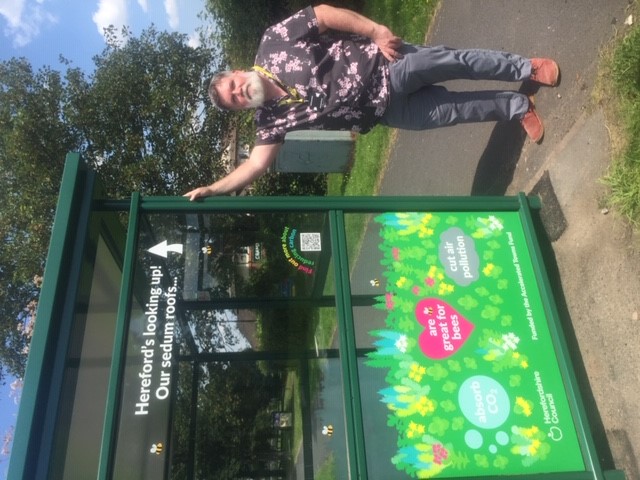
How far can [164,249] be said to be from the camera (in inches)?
154

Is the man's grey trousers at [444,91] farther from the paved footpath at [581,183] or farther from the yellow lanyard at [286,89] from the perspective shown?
the yellow lanyard at [286,89]

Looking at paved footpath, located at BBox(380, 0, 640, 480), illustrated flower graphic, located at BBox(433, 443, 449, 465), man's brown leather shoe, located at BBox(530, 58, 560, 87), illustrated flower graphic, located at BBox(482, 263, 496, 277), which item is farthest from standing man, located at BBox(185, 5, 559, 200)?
illustrated flower graphic, located at BBox(433, 443, 449, 465)

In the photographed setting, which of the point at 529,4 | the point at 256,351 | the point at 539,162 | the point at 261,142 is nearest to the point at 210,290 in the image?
the point at 256,351

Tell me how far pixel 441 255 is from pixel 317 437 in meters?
1.66

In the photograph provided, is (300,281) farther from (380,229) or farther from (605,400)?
(605,400)

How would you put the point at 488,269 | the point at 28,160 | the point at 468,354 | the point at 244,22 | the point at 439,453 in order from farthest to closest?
the point at 244,22, the point at 28,160, the point at 488,269, the point at 468,354, the point at 439,453

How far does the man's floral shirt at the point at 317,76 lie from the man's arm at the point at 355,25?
8cm

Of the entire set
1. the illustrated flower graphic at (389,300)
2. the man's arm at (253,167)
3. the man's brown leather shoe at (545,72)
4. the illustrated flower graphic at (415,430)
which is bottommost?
the illustrated flower graphic at (415,430)

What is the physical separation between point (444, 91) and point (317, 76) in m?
1.14

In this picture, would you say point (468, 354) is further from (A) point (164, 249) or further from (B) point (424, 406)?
(A) point (164, 249)

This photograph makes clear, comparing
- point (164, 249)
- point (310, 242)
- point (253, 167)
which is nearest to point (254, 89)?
point (253, 167)

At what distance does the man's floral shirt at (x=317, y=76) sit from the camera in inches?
150

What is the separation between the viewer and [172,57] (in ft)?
32.9

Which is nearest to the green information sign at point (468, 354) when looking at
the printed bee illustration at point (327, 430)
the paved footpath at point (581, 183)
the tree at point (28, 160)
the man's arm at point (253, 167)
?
the paved footpath at point (581, 183)
